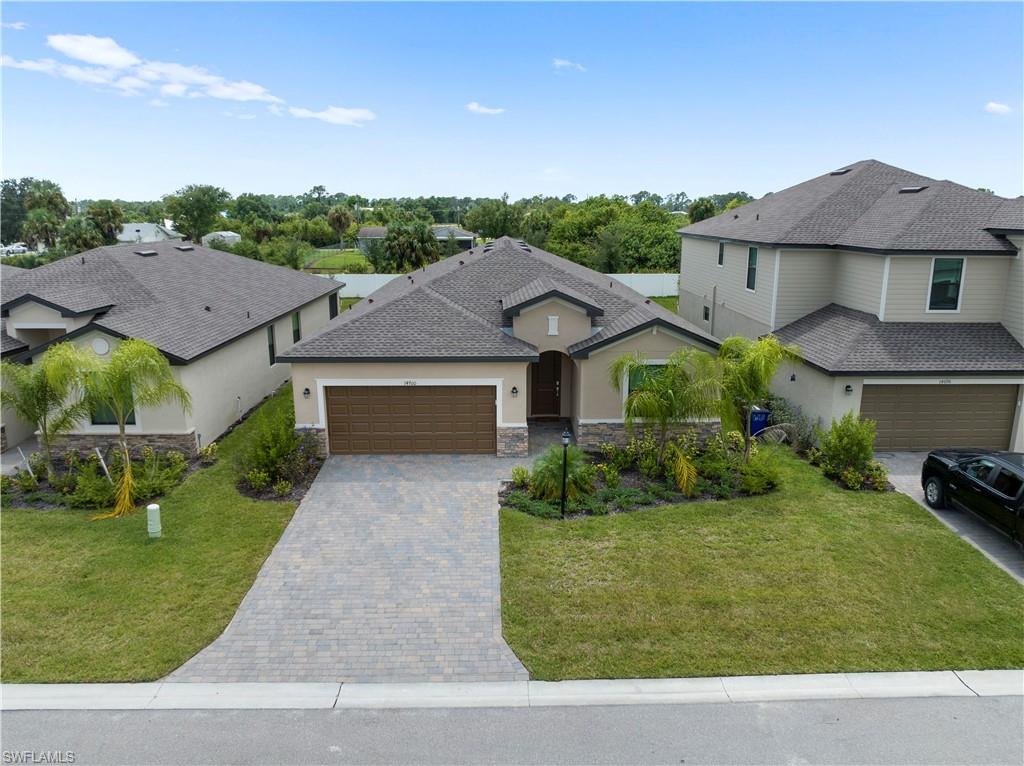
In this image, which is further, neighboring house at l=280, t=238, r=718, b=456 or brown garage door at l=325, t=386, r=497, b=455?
brown garage door at l=325, t=386, r=497, b=455

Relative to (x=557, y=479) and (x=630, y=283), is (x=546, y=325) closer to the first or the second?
(x=557, y=479)

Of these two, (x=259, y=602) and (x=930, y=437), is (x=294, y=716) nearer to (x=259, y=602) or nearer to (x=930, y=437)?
(x=259, y=602)

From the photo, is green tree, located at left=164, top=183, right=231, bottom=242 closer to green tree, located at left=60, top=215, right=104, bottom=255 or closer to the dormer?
green tree, located at left=60, top=215, right=104, bottom=255

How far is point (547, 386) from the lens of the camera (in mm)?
19203

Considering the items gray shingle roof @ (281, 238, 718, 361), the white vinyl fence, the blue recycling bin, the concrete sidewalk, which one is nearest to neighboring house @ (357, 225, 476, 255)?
the white vinyl fence

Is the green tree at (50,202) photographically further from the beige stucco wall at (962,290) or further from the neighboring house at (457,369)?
the beige stucco wall at (962,290)

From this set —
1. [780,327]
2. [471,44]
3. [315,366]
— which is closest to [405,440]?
[315,366]

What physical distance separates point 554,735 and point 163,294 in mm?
16767

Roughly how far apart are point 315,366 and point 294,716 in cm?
936

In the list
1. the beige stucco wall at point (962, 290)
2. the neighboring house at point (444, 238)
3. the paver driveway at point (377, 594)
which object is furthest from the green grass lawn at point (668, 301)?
the paver driveway at point (377, 594)

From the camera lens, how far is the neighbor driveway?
37.7 ft

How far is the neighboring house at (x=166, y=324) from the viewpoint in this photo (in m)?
15.9

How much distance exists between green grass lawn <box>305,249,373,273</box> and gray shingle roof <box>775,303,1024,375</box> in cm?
3814

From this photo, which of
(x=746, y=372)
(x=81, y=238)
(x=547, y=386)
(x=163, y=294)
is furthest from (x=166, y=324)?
(x=81, y=238)
